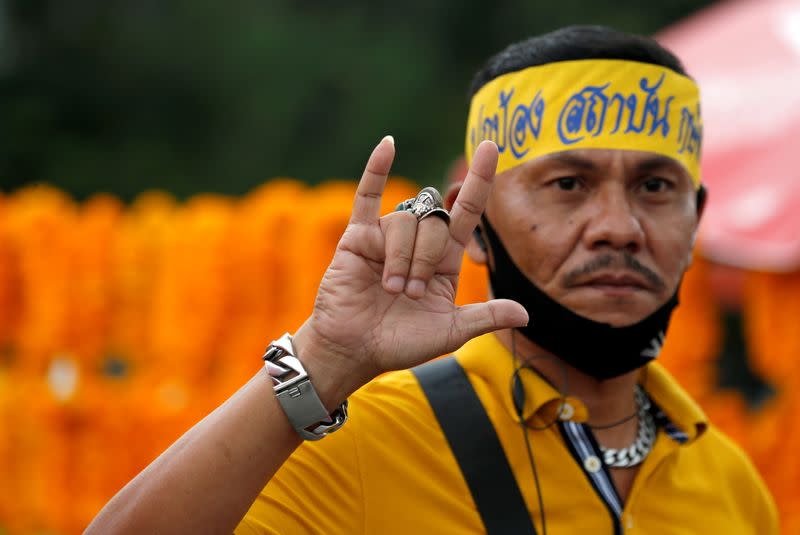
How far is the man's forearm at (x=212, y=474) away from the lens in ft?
6.51

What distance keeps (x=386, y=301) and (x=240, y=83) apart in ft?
66.8

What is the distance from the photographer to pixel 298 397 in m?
2.02

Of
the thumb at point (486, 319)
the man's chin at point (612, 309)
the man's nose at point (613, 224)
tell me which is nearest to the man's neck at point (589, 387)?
the man's chin at point (612, 309)

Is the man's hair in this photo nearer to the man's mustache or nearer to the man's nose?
the man's nose

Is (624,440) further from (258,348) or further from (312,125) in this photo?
(312,125)

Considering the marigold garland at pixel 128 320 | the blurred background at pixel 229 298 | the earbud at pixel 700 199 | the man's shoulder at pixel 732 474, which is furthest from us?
the marigold garland at pixel 128 320

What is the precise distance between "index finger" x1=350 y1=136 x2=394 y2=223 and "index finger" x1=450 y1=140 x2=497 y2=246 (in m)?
0.14

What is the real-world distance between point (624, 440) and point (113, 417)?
6.36m

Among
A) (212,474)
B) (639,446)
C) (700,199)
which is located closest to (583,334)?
(639,446)

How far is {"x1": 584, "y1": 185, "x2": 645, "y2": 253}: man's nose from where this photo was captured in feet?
8.30

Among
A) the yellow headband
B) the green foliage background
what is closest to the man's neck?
the yellow headband

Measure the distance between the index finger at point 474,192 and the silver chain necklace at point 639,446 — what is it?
0.76 meters

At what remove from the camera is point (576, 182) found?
2627 millimetres

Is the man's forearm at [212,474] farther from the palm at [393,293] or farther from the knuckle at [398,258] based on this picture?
the knuckle at [398,258]
